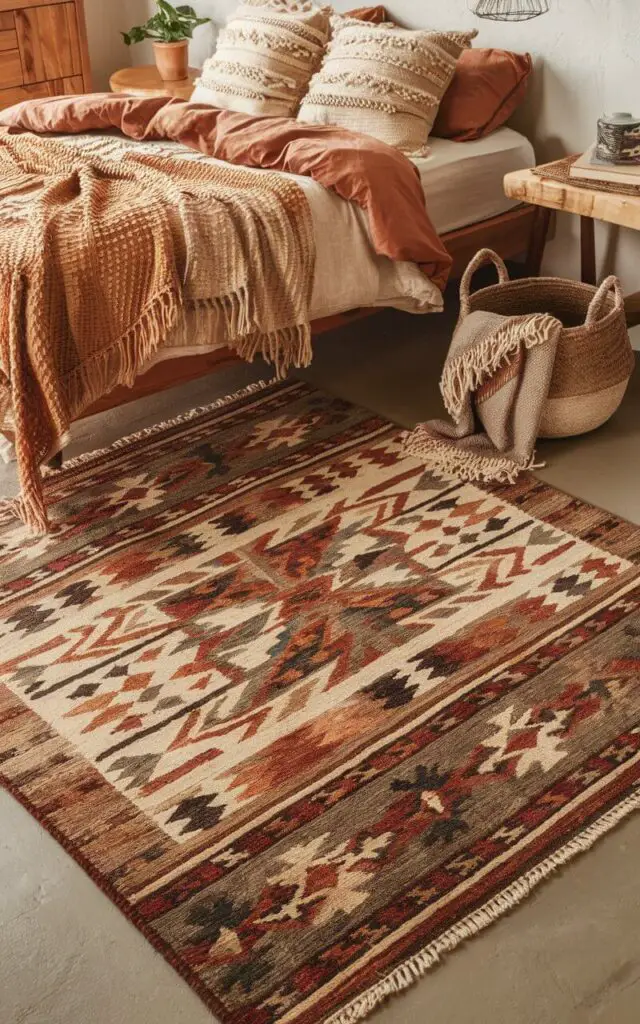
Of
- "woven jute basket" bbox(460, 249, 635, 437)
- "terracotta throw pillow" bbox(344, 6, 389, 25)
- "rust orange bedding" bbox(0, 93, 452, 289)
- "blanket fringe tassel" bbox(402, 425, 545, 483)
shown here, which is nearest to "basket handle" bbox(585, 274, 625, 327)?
"woven jute basket" bbox(460, 249, 635, 437)

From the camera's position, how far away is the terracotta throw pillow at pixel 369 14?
347cm

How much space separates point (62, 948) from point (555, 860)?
72 cm

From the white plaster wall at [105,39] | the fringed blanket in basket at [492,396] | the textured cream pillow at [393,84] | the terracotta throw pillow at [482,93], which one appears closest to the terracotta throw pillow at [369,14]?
the textured cream pillow at [393,84]

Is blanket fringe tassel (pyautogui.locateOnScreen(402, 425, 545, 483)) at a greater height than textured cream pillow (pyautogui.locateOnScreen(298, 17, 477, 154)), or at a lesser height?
lesser

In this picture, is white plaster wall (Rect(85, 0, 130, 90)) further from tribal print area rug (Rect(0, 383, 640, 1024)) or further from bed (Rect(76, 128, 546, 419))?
tribal print area rug (Rect(0, 383, 640, 1024))

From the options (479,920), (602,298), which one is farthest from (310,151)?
(479,920)

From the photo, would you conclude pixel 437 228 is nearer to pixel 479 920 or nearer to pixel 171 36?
pixel 171 36

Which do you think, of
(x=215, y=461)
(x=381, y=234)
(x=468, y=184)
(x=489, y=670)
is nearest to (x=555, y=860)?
(x=489, y=670)

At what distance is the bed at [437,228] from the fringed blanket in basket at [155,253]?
52mm

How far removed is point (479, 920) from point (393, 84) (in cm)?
240

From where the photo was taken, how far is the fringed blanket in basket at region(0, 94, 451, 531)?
7.74 feet

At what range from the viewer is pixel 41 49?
14.2ft

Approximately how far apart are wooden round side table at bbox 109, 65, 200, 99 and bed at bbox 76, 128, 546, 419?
0.76m

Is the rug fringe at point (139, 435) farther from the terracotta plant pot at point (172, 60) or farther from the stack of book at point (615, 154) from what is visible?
the terracotta plant pot at point (172, 60)
